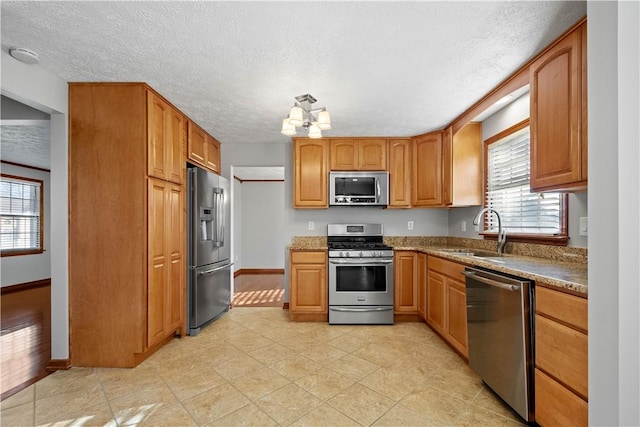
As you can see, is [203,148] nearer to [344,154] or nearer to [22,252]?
[344,154]

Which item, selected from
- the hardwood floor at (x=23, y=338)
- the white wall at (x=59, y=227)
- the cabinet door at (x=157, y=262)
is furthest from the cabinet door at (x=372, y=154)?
the hardwood floor at (x=23, y=338)

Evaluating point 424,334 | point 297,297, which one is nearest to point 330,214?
point 297,297

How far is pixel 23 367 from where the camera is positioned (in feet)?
7.70

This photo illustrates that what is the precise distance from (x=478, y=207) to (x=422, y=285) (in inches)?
44.0

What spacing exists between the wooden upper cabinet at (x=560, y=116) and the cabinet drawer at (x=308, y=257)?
2202mm

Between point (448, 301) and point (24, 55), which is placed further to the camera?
point (448, 301)

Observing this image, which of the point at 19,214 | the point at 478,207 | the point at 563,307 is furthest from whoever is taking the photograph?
the point at 19,214

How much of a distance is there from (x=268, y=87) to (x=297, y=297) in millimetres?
2339

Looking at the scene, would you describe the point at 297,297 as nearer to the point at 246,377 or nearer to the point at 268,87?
the point at 246,377

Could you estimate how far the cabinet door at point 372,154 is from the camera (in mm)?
3754

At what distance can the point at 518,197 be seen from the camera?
272 cm

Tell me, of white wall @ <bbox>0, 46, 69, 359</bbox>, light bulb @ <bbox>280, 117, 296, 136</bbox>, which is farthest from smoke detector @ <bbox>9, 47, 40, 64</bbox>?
light bulb @ <bbox>280, 117, 296, 136</bbox>

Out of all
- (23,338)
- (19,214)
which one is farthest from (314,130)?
(19,214)

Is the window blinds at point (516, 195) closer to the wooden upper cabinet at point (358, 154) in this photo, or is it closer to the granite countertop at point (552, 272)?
the granite countertop at point (552, 272)
